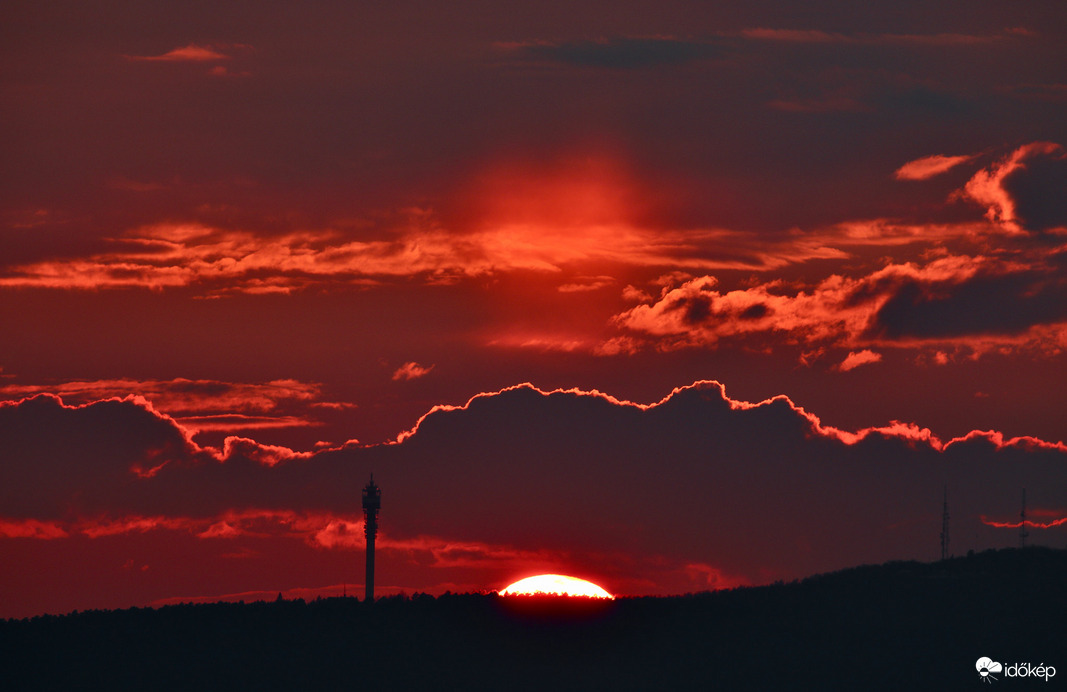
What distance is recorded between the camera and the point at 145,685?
143500mm

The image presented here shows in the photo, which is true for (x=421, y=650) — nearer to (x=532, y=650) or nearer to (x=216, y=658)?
(x=532, y=650)

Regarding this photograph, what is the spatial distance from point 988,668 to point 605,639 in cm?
4070

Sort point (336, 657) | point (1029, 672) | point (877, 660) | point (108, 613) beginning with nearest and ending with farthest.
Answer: point (1029, 672) → point (877, 660) → point (336, 657) → point (108, 613)

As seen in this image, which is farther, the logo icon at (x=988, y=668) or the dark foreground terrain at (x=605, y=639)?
the dark foreground terrain at (x=605, y=639)

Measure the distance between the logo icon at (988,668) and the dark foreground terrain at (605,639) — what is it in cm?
77

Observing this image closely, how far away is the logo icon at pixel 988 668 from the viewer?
126000 mm

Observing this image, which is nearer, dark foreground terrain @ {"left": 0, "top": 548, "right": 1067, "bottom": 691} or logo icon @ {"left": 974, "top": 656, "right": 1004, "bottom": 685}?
logo icon @ {"left": 974, "top": 656, "right": 1004, "bottom": 685}

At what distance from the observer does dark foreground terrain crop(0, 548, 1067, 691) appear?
436 feet

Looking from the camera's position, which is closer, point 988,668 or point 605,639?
point 988,668

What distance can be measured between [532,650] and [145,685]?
127ft

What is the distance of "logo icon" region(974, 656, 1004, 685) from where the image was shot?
126m

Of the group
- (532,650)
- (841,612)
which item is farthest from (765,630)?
(532,650)

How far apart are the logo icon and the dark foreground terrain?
769 mm

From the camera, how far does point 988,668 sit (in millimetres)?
127250
